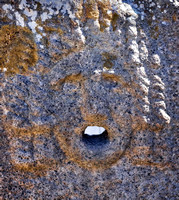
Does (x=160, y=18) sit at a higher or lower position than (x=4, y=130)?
higher

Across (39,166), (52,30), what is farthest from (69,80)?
(39,166)

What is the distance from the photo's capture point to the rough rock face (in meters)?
1.31

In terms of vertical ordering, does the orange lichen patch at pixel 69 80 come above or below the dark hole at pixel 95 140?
above

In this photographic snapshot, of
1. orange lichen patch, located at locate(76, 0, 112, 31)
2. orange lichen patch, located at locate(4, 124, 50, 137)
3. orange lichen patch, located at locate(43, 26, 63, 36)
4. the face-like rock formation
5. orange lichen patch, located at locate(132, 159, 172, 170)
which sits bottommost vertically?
orange lichen patch, located at locate(132, 159, 172, 170)

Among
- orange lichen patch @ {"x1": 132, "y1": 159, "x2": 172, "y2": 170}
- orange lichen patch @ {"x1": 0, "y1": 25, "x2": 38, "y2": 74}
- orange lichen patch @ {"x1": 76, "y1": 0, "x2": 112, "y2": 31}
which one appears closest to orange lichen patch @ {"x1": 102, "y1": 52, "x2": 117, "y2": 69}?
orange lichen patch @ {"x1": 76, "y1": 0, "x2": 112, "y2": 31}

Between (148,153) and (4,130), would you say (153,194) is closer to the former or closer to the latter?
(148,153)

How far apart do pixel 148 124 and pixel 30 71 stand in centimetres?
51

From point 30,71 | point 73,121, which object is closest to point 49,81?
point 30,71

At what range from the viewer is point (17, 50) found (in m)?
1.30

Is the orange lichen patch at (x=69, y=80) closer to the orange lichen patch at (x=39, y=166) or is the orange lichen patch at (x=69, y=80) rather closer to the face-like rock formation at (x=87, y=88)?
the face-like rock formation at (x=87, y=88)

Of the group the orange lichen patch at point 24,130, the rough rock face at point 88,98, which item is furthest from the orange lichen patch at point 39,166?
the orange lichen patch at point 24,130

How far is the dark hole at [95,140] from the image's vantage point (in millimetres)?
1373

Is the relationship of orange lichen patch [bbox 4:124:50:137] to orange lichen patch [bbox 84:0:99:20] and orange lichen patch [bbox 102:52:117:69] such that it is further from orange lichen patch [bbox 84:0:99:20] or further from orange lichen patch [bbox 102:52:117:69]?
orange lichen patch [bbox 84:0:99:20]

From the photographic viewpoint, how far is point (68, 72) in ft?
4.34
